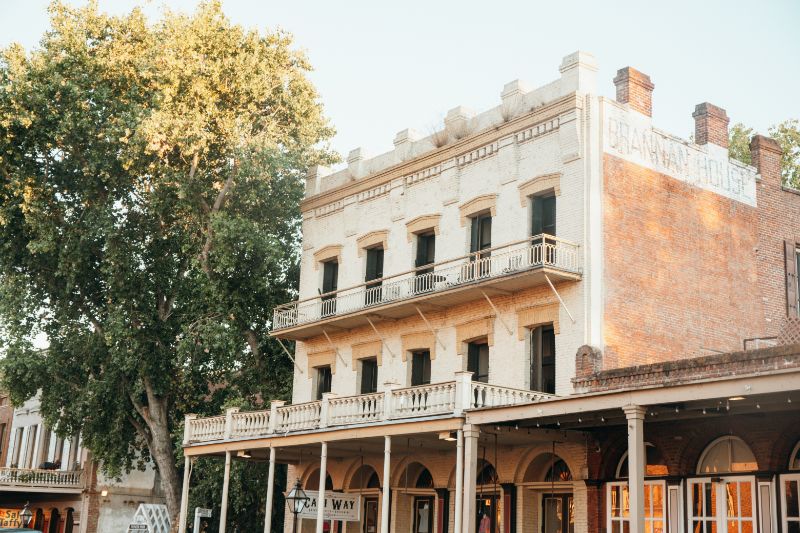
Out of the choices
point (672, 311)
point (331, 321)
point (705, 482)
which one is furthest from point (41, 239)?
point (705, 482)

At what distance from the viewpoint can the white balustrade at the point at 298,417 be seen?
950 inches

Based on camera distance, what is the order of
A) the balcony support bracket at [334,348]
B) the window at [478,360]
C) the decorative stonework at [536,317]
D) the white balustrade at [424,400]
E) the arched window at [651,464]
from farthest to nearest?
the balcony support bracket at [334,348], the window at [478,360], the decorative stonework at [536,317], the arched window at [651,464], the white balustrade at [424,400]

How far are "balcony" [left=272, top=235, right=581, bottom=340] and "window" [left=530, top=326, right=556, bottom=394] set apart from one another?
1.20 m

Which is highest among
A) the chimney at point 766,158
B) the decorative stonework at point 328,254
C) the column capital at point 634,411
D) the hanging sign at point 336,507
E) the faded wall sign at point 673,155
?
the chimney at point 766,158

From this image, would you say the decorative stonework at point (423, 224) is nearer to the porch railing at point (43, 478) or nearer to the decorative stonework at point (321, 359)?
the decorative stonework at point (321, 359)

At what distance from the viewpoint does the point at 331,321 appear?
1096 inches

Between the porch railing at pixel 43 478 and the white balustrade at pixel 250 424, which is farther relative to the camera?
the porch railing at pixel 43 478

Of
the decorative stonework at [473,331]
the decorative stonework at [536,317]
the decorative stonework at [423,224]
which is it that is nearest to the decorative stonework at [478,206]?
the decorative stonework at [423,224]

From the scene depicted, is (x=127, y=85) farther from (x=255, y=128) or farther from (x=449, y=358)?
(x=449, y=358)

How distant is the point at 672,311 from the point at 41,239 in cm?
2007

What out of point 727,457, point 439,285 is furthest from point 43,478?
point 727,457

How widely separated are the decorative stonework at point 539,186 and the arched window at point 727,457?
661 cm

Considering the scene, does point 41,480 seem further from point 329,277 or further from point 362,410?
point 362,410

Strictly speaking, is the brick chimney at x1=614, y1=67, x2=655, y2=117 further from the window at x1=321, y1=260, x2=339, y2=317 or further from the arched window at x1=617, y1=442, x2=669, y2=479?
the window at x1=321, y1=260, x2=339, y2=317
